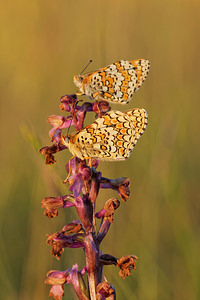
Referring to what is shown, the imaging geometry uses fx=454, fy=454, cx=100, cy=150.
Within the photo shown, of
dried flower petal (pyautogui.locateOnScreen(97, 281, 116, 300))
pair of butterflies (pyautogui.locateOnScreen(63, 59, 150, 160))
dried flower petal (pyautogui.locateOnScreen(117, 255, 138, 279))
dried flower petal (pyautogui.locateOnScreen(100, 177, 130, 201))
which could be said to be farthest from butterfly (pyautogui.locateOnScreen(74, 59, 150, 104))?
dried flower petal (pyautogui.locateOnScreen(97, 281, 116, 300))

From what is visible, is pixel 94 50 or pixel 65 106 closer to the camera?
pixel 65 106

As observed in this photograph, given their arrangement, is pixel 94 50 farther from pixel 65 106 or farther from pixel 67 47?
pixel 65 106

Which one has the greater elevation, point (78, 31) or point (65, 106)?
point (78, 31)

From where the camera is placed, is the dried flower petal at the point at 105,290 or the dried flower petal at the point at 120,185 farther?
the dried flower petal at the point at 120,185

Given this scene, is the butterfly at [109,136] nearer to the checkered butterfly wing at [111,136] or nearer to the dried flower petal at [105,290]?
the checkered butterfly wing at [111,136]

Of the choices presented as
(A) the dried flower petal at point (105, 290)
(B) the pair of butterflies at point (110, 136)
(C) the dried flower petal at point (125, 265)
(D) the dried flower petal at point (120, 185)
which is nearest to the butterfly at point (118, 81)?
(B) the pair of butterflies at point (110, 136)

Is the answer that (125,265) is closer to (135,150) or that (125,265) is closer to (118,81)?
(118,81)
